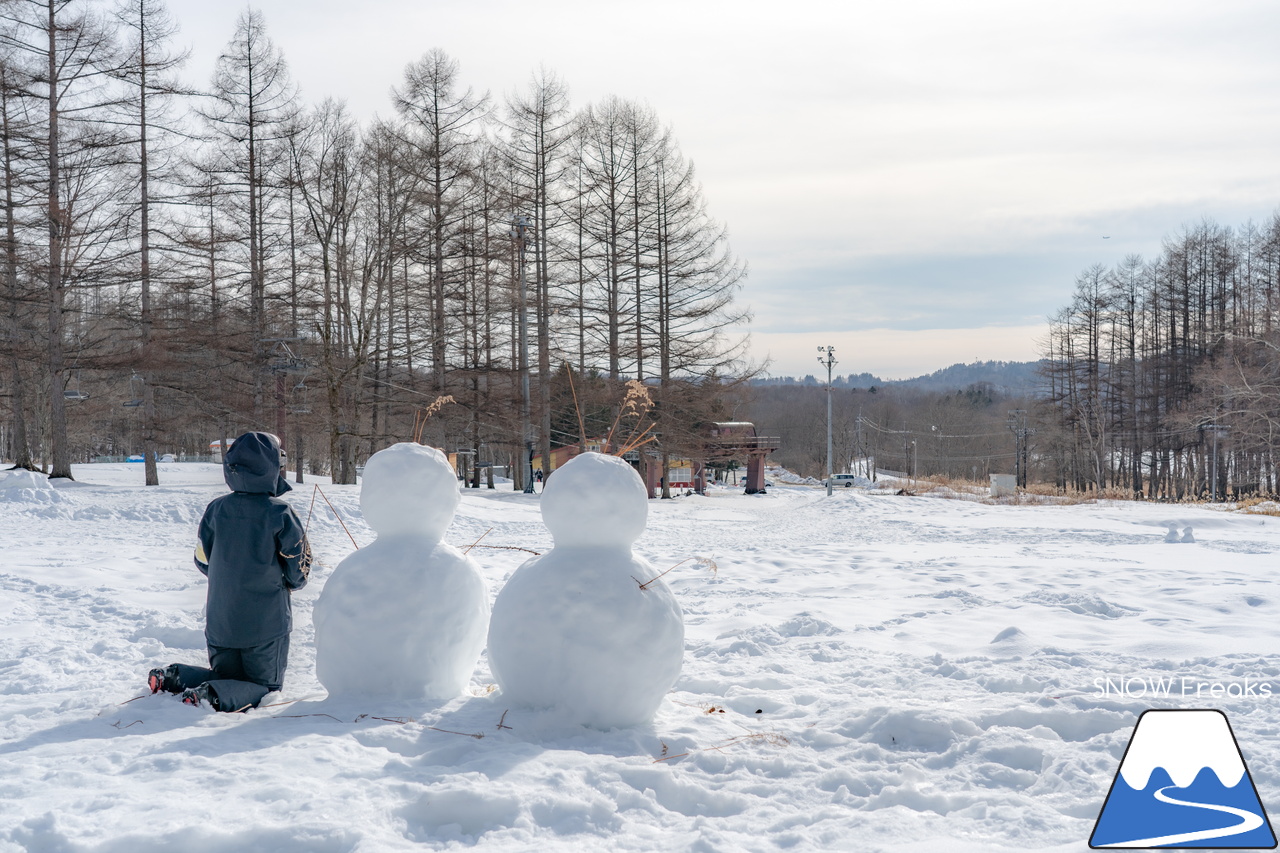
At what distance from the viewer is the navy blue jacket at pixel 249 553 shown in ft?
14.0

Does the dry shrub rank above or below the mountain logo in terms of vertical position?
below

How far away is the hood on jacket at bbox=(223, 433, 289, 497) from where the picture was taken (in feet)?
14.2

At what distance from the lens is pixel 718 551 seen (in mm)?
12352

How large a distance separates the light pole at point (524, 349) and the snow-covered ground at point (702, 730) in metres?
14.6

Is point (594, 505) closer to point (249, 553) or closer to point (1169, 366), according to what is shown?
point (249, 553)

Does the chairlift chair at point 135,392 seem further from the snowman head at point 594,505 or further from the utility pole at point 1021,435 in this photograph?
the utility pole at point 1021,435

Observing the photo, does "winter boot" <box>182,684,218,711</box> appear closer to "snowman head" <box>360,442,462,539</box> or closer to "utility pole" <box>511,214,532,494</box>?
"snowman head" <box>360,442,462,539</box>

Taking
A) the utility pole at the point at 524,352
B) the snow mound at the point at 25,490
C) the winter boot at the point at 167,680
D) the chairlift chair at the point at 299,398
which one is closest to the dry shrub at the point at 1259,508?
the utility pole at the point at 524,352

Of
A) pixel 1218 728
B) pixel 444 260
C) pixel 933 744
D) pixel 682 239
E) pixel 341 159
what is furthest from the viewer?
pixel 682 239

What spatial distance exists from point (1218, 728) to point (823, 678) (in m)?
2.27

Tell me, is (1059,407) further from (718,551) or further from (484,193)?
(718,551)

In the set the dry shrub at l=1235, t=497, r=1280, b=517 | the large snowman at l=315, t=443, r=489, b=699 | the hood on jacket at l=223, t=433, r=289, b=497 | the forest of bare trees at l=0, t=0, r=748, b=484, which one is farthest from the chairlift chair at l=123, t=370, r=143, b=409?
the dry shrub at l=1235, t=497, r=1280, b=517

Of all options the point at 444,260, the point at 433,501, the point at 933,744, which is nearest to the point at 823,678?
the point at 933,744

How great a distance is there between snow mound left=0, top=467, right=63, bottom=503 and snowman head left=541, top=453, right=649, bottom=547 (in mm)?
11782
